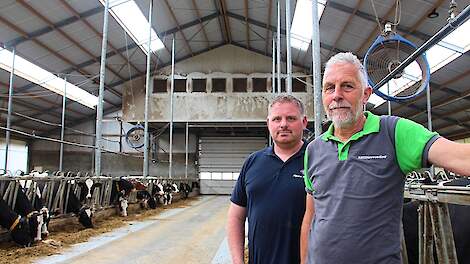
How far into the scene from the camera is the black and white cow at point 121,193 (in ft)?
36.8

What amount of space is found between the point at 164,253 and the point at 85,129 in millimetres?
22169

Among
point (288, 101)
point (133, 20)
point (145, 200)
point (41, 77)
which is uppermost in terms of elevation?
point (133, 20)

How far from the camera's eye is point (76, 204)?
28.7ft

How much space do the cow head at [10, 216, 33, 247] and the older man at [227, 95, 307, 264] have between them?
Result: 5.11 metres

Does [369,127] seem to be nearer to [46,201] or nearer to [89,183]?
[46,201]

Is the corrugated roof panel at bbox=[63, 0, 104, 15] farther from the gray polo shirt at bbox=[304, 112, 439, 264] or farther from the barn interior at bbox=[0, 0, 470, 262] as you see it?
the gray polo shirt at bbox=[304, 112, 439, 264]

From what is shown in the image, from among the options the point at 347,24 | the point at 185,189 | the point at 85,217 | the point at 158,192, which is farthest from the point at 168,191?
→ the point at 347,24

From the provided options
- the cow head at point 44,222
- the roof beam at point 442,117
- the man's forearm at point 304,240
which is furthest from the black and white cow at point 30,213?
the roof beam at point 442,117

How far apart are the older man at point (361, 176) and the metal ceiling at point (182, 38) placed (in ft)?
33.7

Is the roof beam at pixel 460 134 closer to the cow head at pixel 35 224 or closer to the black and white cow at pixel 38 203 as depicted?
the black and white cow at pixel 38 203

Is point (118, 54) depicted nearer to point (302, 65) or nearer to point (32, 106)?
point (32, 106)

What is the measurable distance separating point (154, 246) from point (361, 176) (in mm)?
5997

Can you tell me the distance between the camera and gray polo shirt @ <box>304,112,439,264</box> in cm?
139

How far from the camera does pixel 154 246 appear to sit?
6895 millimetres
